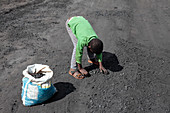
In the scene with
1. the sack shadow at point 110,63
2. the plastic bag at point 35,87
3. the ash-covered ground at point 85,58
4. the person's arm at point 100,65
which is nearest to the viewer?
the plastic bag at point 35,87

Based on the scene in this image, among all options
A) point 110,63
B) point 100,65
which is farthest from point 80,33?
point 110,63

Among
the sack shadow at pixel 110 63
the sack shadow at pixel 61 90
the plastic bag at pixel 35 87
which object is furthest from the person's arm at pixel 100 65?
the plastic bag at pixel 35 87

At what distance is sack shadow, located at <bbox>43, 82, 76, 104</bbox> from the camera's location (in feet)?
10.9

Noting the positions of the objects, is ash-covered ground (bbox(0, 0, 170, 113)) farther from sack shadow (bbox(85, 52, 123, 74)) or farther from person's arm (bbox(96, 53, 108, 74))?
person's arm (bbox(96, 53, 108, 74))

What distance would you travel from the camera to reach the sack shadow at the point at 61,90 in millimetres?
3330

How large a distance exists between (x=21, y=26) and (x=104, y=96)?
11.7 ft

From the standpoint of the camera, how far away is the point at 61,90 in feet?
11.5

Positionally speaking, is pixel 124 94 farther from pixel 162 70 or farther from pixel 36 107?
pixel 36 107

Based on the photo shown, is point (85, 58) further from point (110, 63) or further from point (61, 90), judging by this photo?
point (61, 90)

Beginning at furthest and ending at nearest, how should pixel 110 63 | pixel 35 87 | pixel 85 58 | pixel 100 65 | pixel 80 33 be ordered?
pixel 85 58
pixel 110 63
pixel 100 65
pixel 80 33
pixel 35 87

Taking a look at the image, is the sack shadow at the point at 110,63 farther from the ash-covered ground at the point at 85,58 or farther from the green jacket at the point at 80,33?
the green jacket at the point at 80,33

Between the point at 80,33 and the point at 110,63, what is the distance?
1.20m

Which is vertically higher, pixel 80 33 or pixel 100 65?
A: pixel 80 33

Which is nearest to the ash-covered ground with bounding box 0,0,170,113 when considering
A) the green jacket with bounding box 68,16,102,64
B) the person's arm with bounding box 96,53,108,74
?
the person's arm with bounding box 96,53,108,74
